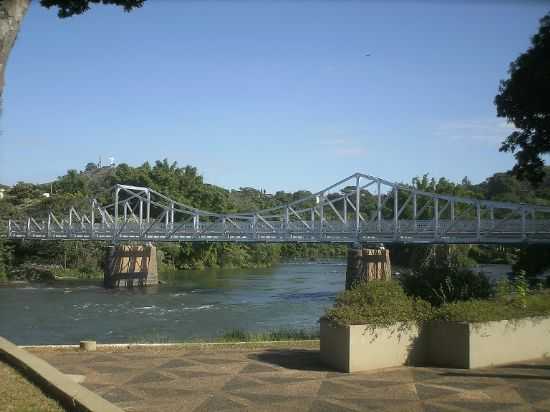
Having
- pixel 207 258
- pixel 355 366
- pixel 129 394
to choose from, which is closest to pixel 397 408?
pixel 355 366

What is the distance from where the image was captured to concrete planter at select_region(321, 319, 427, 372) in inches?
325

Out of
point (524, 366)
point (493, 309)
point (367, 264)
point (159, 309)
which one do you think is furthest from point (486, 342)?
point (367, 264)

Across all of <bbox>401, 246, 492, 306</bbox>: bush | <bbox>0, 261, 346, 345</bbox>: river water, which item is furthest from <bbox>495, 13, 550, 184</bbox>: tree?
<bbox>0, 261, 346, 345</bbox>: river water

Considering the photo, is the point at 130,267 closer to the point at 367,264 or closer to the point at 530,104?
the point at 367,264

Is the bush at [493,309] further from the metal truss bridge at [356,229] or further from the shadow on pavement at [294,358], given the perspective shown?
the metal truss bridge at [356,229]

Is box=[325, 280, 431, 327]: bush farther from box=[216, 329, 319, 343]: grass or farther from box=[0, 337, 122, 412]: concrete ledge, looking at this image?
box=[216, 329, 319, 343]: grass

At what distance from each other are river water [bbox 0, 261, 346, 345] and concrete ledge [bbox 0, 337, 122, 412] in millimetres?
7335

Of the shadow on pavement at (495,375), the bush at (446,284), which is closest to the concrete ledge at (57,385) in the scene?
the shadow on pavement at (495,375)

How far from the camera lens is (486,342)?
331 inches

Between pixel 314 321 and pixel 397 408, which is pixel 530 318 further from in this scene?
pixel 314 321

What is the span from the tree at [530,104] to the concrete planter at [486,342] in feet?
16.5

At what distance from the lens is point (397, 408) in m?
6.55

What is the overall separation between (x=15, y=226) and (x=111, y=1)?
55067 millimetres

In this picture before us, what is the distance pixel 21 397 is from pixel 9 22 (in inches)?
142
